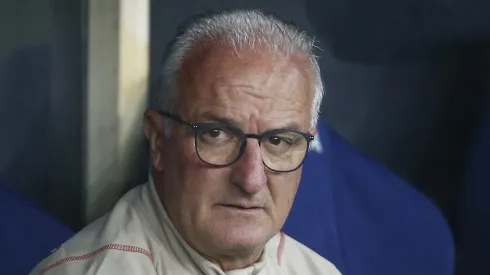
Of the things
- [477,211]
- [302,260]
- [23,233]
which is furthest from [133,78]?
[477,211]

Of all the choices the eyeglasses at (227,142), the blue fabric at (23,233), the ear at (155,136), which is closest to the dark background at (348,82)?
the blue fabric at (23,233)

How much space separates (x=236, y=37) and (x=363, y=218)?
0.88 metres

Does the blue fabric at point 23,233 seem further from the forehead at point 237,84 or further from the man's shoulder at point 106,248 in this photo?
the forehead at point 237,84

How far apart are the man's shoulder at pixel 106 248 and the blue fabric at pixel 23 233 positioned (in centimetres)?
22

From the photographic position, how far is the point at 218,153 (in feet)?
3.84

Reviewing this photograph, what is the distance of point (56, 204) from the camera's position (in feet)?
5.82

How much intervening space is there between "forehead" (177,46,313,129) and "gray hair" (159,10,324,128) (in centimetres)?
2

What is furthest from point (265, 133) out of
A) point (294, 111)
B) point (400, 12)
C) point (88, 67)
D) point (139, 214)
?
point (400, 12)

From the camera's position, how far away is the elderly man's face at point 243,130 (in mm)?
1154

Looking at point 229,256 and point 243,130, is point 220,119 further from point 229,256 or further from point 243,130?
point 229,256

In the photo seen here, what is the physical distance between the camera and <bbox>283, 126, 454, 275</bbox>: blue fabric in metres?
1.81

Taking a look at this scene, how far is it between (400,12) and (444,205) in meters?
0.59

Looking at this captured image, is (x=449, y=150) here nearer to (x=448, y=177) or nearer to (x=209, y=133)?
(x=448, y=177)

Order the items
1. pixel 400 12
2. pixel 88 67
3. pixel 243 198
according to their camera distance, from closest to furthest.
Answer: pixel 243 198 < pixel 88 67 < pixel 400 12
